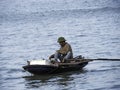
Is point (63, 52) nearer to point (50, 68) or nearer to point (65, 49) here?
point (65, 49)

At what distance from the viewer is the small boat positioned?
62.5ft

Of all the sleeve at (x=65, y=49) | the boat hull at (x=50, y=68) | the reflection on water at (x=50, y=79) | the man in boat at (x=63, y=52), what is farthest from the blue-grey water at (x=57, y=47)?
the sleeve at (x=65, y=49)

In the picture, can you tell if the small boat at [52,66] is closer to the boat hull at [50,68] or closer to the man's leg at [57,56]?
the boat hull at [50,68]

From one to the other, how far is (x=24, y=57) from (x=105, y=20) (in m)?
23.3

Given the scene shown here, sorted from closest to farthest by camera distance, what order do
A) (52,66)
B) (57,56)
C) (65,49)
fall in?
(52,66) → (57,56) → (65,49)

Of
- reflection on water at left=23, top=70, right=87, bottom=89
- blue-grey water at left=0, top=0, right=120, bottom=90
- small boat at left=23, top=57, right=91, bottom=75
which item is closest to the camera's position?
blue-grey water at left=0, top=0, right=120, bottom=90

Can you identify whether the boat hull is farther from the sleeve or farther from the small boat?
the sleeve

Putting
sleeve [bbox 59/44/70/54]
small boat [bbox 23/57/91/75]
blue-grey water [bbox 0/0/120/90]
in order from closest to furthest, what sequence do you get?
blue-grey water [bbox 0/0/120/90] → small boat [bbox 23/57/91/75] → sleeve [bbox 59/44/70/54]

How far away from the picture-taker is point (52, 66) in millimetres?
19172

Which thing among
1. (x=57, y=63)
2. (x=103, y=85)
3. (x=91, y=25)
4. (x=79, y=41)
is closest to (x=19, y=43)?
(x=79, y=41)

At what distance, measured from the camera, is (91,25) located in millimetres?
44656

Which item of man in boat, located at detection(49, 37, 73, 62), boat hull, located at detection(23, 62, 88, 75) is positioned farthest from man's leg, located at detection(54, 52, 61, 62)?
boat hull, located at detection(23, 62, 88, 75)

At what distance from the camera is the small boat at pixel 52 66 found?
1906 cm

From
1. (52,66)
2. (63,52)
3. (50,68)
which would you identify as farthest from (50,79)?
(63,52)
